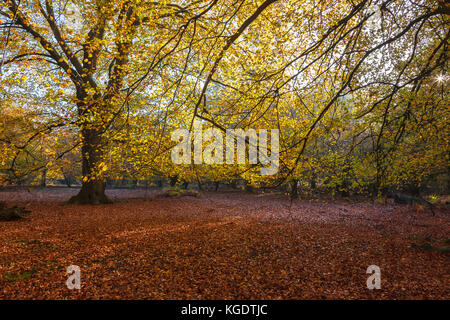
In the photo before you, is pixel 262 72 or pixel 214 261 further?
pixel 262 72

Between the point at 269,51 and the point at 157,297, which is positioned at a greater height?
the point at 269,51

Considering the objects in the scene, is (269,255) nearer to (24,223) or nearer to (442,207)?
(24,223)

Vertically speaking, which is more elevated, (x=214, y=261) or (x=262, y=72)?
(x=262, y=72)

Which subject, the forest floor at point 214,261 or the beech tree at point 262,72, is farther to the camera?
the beech tree at point 262,72

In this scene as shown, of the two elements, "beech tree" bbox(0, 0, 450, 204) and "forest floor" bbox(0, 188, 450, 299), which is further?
"beech tree" bbox(0, 0, 450, 204)

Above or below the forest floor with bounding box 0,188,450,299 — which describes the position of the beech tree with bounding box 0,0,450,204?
above

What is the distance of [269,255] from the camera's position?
4996mm

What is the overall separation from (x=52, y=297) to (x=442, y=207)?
1910cm

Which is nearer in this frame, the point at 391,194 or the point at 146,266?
the point at 146,266

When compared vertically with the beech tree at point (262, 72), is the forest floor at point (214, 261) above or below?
below

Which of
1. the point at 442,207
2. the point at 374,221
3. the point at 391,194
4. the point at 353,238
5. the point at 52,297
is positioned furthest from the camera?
the point at 391,194
